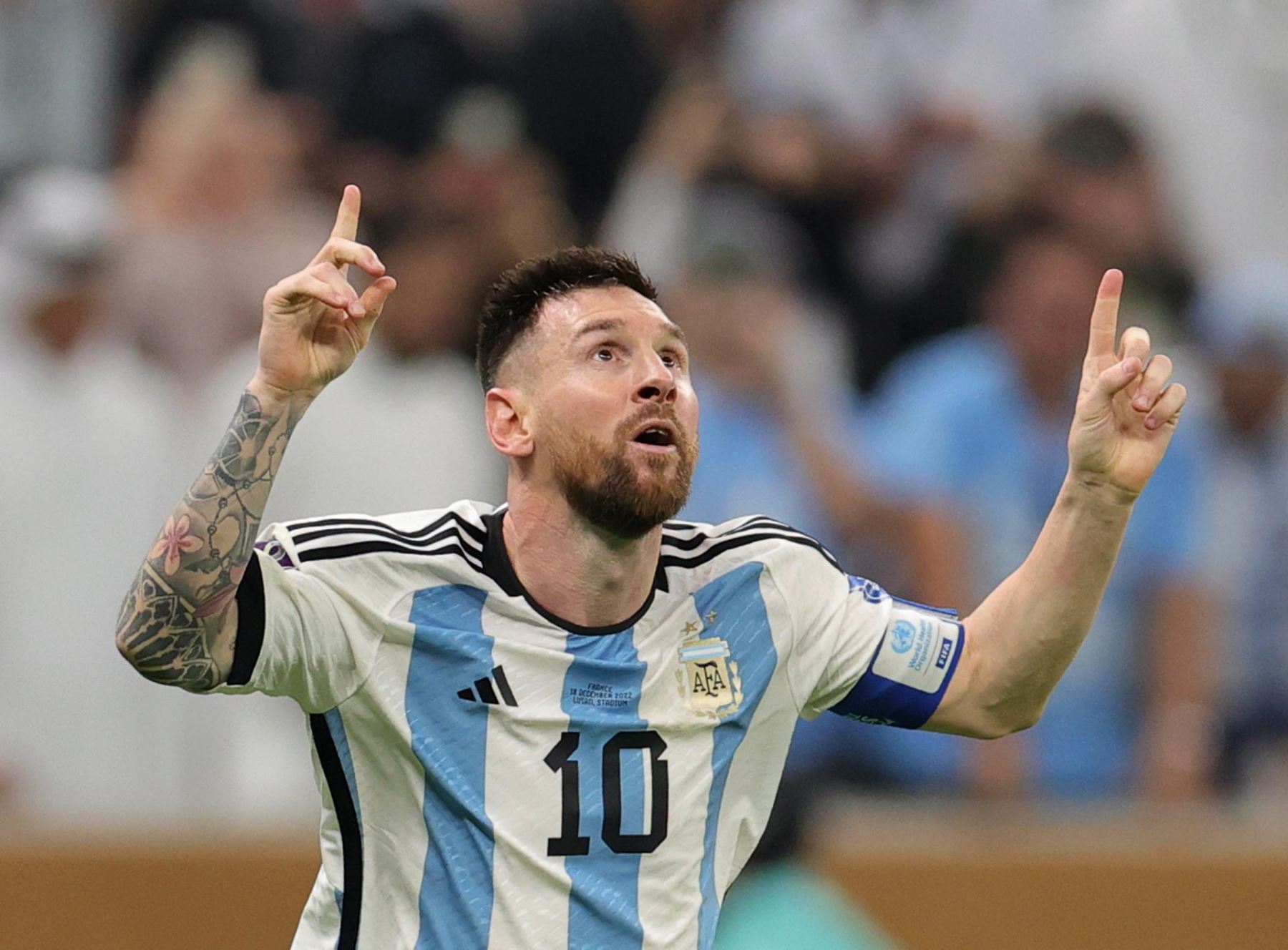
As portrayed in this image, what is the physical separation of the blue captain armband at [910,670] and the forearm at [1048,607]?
0.18ft

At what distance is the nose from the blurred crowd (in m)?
3.31

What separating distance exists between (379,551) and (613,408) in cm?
49

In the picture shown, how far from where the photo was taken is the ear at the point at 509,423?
3752 millimetres

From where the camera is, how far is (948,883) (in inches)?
257

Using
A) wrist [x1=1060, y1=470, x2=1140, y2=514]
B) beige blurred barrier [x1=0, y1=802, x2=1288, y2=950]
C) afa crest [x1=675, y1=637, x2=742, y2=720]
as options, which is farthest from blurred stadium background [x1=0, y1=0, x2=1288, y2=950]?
wrist [x1=1060, y1=470, x2=1140, y2=514]

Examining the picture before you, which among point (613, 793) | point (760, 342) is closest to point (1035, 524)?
point (760, 342)

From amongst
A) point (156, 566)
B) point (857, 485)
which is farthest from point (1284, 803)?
point (156, 566)

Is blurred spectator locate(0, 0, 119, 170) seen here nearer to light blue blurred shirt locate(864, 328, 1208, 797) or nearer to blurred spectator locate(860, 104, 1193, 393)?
blurred spectator locate(860, 104, 1193, 393)

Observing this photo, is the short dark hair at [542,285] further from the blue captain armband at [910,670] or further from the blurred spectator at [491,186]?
the blurred spectator at [491,186]

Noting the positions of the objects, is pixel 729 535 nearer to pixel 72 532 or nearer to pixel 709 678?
pixel 709 678

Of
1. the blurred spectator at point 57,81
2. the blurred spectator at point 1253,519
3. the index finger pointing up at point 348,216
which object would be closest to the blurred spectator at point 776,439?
the blurred spectator at point 1253,519

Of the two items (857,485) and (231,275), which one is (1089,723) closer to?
(857,485)

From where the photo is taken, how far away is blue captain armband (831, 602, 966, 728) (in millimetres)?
3824

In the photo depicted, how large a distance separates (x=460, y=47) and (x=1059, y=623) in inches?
203
